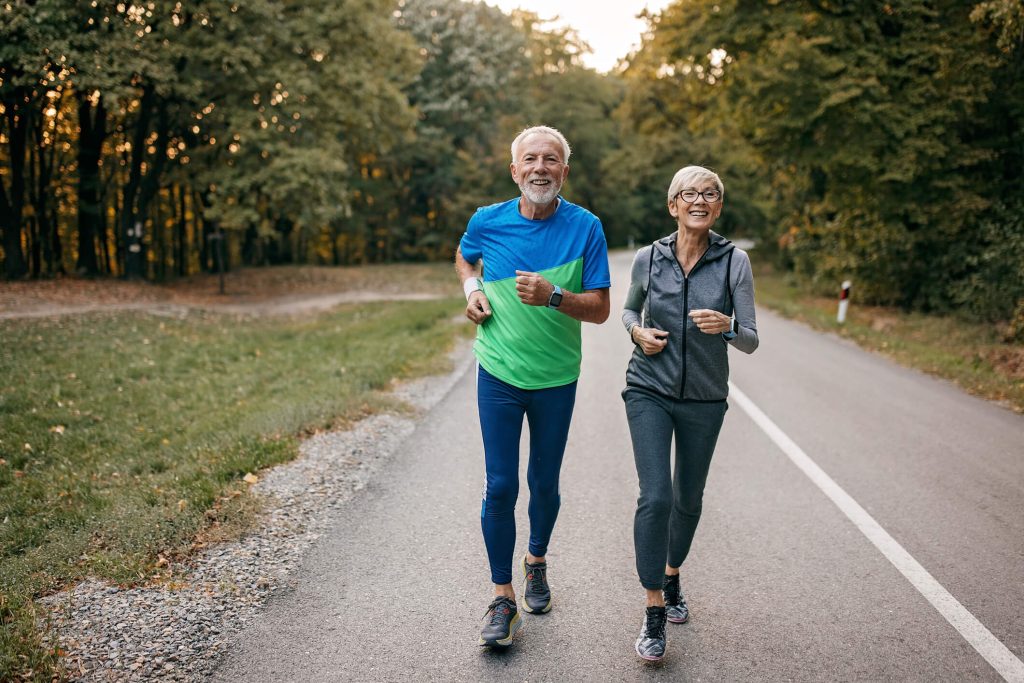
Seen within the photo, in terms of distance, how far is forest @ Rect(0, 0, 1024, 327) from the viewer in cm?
1432

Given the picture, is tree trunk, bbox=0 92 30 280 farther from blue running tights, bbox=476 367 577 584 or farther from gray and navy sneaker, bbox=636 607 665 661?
gray and navy sneaker, bbox=636 607 665 661

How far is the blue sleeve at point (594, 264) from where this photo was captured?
3.32 meters

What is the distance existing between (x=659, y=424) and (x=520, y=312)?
2.62 feet

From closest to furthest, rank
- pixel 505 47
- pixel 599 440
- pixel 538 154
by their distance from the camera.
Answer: pixel 538 154 < pixel 599 440 < pixel 505 47

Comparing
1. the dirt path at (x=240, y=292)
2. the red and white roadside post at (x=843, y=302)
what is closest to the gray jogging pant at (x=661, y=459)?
the red and white roadside post at (x=843, y=302)

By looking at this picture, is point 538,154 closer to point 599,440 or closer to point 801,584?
point 801,584

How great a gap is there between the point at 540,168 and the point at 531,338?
74 cm

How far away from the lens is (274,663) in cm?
311

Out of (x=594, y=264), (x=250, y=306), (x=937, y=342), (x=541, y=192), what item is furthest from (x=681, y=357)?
(x=250, y=306)

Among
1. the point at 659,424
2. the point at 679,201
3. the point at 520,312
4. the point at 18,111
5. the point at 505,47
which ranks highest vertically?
the point at 505,47

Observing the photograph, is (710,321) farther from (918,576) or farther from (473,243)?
(918,576)

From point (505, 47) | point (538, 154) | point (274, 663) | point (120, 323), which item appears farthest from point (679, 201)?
point (505, 47)

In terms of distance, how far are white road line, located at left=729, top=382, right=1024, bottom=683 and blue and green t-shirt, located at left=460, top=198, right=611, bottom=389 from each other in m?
2.17

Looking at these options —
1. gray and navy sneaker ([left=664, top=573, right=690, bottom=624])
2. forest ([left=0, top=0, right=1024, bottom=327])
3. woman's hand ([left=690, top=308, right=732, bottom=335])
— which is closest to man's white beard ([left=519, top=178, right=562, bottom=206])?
woman's hand ([left=690, top=308, right=732, bottom=335])
